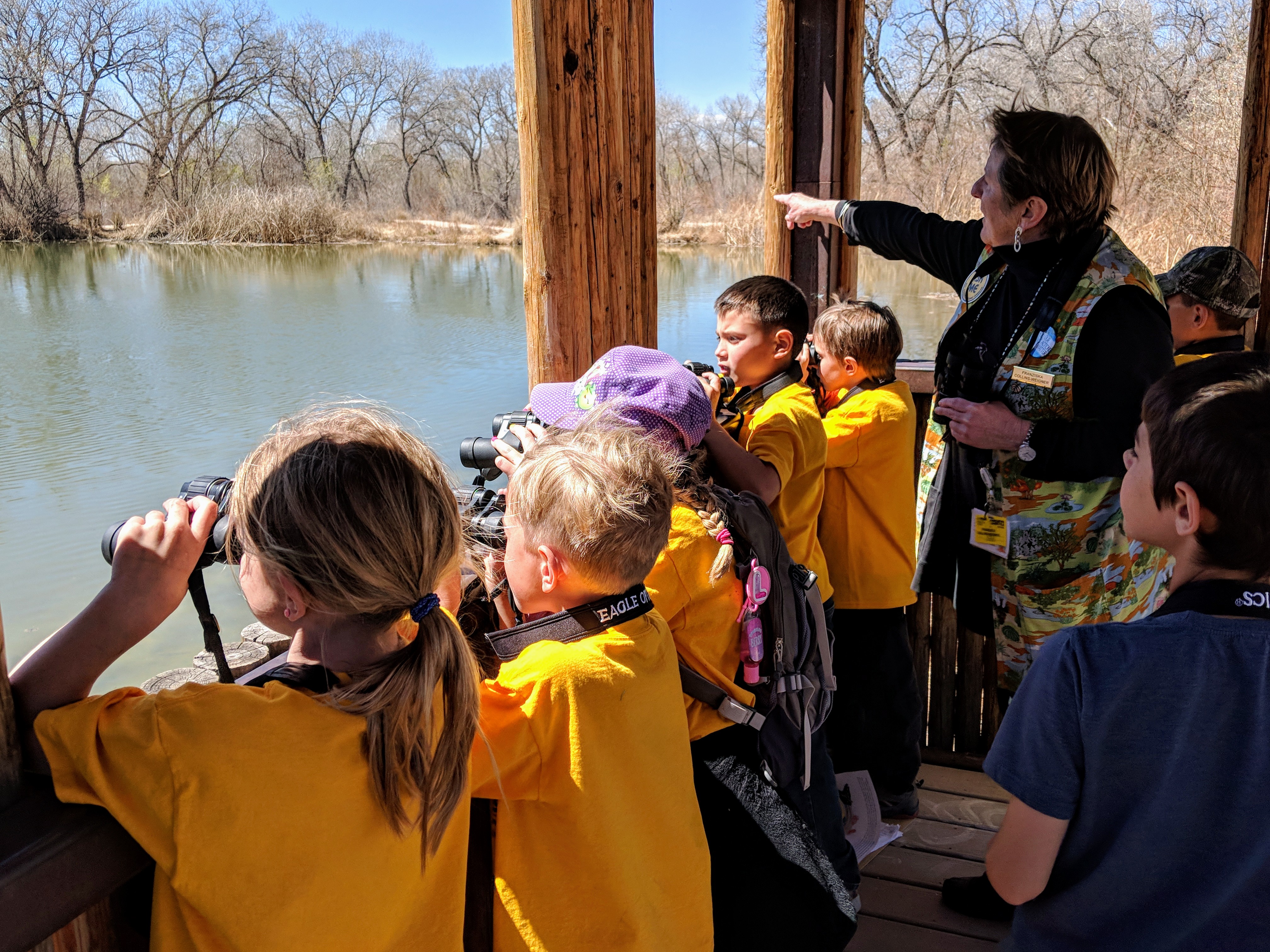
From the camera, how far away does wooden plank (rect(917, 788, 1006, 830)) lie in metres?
2.30

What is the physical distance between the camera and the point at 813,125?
9.02 feet

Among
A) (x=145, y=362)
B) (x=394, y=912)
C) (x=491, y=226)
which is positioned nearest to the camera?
(x=394, y=912)

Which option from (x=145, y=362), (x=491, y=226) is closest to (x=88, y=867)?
(x=145, y=362)

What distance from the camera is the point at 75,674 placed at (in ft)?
2.70

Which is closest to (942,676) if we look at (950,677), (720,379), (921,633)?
(950,677)

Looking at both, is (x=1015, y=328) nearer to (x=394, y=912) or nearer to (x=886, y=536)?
(x=886, y=536)

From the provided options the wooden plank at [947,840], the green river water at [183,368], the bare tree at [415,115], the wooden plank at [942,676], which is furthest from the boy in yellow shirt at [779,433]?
the bare tree at [415,115]

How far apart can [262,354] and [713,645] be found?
17.8ft

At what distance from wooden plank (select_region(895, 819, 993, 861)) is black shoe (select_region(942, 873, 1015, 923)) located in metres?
0.22

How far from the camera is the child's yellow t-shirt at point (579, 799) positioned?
1.09 meters

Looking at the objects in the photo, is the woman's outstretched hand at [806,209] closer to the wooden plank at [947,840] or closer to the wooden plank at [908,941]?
the wooden plank at [947,840]

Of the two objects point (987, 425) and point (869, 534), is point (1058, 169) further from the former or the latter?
point (869, 534)

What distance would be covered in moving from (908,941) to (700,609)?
36.9 inches

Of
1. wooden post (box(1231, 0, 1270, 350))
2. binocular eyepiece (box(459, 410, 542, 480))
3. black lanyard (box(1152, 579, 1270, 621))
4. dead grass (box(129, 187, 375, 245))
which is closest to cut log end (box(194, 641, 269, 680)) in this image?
binocular eyepiece (box(459, 410, 542, 480))
